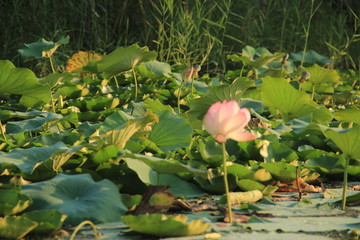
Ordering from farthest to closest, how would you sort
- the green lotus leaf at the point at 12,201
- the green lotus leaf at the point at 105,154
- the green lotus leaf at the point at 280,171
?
1. the green lotus leaf at the point at 280,171
2. the green lotus leaf at the point at 105,154
3. the green lotus leaf at the point at 12,201

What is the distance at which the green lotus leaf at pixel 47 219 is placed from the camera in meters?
1.27

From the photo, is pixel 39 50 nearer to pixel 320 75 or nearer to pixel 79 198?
pixel 320 75

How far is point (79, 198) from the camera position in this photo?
1431 millimetres

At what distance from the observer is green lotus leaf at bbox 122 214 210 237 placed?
1.24 metres

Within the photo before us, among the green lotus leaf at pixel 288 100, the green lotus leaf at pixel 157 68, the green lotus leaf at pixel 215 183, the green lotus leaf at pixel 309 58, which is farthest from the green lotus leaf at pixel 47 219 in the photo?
the green lotus leaf at pixel 309 58

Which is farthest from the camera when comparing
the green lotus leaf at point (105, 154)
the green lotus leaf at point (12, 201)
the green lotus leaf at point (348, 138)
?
the green lotus leaf at point (105, 154)

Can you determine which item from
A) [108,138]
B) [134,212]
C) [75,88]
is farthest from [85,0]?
[134,212]

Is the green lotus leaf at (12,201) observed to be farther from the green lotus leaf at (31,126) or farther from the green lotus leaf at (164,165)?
the green lotus leaf at (31,126)

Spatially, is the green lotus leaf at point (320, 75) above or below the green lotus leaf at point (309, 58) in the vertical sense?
above

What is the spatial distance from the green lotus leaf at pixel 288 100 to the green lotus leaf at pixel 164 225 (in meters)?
1.28

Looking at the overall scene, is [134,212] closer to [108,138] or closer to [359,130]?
[108,138]

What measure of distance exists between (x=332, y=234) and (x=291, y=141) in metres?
0.90

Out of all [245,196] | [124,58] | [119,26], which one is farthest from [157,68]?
[245,196]

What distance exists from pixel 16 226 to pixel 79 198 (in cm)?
21
